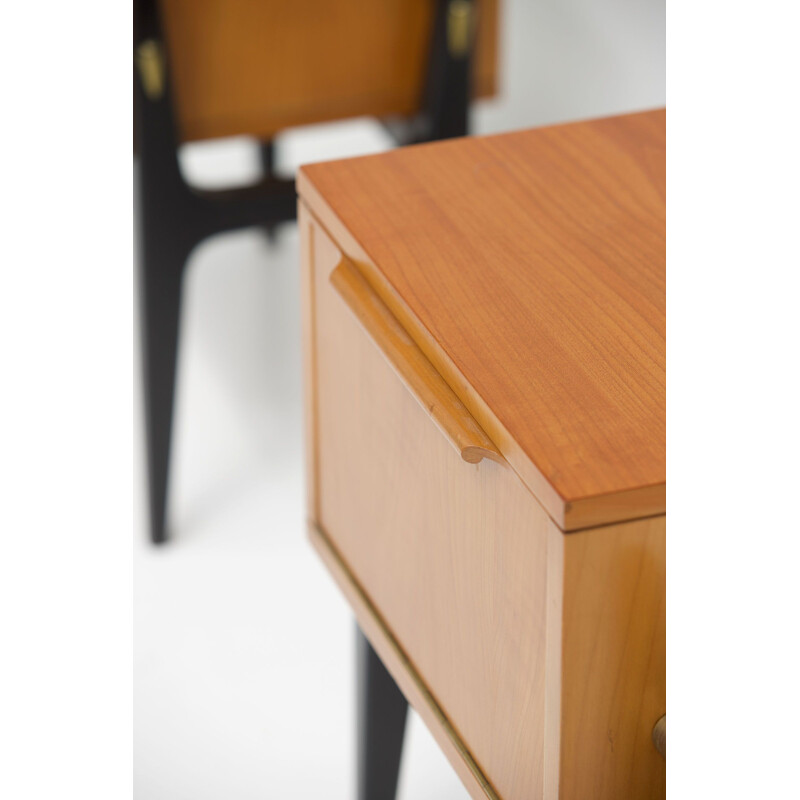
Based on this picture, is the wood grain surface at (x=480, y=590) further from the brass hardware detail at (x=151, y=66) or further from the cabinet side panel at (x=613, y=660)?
the brass hardware detail at (x=151, y=66)

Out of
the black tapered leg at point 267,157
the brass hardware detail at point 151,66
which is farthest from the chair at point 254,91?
the black tapered leg at point 267,157

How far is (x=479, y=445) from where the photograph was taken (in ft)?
1.64

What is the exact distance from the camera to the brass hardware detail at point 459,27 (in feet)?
4.36

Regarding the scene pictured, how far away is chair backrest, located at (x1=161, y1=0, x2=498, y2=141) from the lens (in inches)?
50.8

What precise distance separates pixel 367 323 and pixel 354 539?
0.17 metres

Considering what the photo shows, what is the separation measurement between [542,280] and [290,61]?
825 mm

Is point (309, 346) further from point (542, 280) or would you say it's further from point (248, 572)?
point (248, 572)

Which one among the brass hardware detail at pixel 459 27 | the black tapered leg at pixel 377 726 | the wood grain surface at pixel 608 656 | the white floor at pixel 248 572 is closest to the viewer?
the wood grain surface at pixel 608 656

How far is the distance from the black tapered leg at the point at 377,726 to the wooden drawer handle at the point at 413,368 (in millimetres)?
335

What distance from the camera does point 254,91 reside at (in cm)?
134

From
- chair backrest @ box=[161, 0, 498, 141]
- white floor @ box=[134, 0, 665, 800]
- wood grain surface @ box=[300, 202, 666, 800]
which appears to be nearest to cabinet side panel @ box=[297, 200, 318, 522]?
wood grain surface @ box=[300, 202, 666, 800]

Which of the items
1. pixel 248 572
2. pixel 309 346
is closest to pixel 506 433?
pixel 309 346

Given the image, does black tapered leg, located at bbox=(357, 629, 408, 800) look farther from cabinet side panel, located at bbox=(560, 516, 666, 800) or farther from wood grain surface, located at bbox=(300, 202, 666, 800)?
cabinet side panel, located at bbox=(560, 516, 666, 800)
